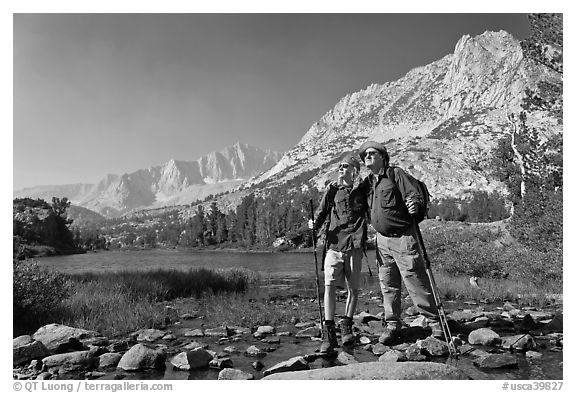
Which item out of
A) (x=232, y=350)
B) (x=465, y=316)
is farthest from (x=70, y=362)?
(x=465, y=316)

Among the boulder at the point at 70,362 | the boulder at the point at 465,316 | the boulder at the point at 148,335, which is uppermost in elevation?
the boulder at the point at 70,362

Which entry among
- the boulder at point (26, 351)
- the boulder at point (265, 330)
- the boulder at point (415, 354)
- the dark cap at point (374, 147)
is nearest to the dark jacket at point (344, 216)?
the dark cap at point (374, 147)

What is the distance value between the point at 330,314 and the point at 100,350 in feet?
13.0

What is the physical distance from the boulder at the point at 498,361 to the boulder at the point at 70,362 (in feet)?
19.0

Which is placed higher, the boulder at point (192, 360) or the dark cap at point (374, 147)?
the dark cap at point (374, 147)

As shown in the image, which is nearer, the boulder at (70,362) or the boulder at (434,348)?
the boulder at (70,362)

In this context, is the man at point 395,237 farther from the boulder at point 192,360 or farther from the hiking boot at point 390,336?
the boulder at point 192,360

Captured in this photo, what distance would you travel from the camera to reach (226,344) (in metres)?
7.10

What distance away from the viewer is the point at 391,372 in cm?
463

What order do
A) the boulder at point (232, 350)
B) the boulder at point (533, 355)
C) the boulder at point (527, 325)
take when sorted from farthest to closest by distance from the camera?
the boulder at point (527, 325), the boulder at point (232, 350), the boulder at point (533, 355)

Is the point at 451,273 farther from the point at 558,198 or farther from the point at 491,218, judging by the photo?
the point at 491,218

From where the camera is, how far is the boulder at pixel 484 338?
20.8ft

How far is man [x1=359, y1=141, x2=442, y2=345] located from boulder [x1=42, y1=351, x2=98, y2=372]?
15.7 feet

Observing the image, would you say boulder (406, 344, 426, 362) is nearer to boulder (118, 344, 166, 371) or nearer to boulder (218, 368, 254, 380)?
boulder (218, 368, 254, 380)
